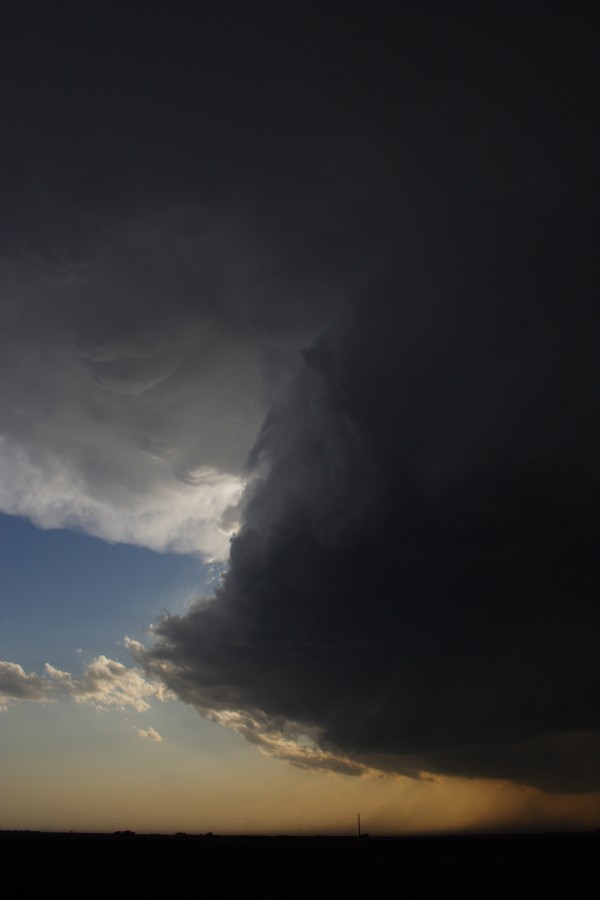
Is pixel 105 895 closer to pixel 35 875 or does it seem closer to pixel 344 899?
pixel 344 899

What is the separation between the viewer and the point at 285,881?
68812mm

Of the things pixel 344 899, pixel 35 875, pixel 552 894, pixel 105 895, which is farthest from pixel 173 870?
pixel 552 894

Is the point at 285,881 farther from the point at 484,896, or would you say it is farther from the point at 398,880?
the point at 484,896

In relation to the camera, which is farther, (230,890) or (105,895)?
(230,890)

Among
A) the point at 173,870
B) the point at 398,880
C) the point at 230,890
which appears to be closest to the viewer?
the point at 230,890

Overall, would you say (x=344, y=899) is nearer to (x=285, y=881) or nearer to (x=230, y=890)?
(x=230, y=890)

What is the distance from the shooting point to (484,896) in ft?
169

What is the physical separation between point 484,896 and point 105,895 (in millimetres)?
33670

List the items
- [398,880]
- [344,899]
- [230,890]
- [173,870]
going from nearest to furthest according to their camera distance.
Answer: [344,899] < [230,890] < [398,880] < [173,870]

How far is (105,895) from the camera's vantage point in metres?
51.8

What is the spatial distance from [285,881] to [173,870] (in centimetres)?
2653

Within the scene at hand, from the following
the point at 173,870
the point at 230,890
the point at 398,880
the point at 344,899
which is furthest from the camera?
the point at 173,870

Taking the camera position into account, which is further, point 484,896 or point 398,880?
point 398,880

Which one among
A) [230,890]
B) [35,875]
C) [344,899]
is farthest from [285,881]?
[35,875]
